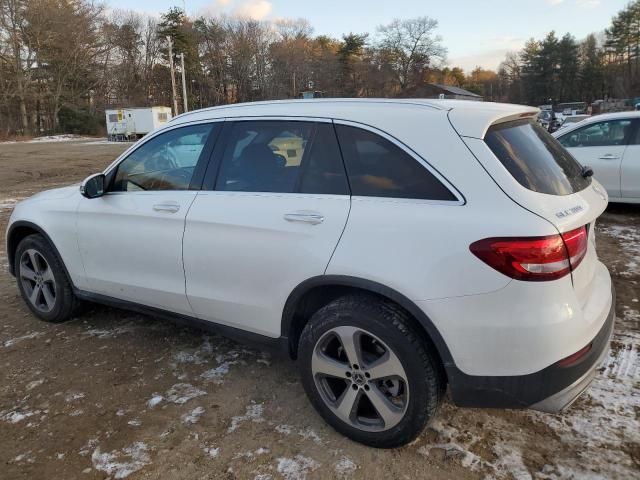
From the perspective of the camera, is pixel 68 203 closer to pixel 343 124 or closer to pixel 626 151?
pixel 343 124

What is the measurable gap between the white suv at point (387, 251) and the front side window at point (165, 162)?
0.06 ft

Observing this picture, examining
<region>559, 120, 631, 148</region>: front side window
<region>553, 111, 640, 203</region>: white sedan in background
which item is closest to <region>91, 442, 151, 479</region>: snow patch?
<region>553, 111, 640, 203</region>: white sedan in background

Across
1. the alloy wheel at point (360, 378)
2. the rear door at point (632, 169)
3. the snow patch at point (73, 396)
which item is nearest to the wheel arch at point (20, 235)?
the snow patch at point (73, 396)

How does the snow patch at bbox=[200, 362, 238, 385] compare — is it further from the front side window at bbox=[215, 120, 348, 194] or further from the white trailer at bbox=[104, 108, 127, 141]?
the white trailer at bbox=[104, 108, 127, 141]

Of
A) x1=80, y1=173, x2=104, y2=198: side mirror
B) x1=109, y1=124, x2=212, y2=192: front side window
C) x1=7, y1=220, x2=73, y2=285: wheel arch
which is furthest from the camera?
x1=7, y1=220, x2=73, y2=285: wheel arch

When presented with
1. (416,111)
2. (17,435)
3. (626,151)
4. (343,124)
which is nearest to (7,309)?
(17,435)

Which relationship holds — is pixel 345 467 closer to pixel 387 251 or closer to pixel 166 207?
pixel 387 251

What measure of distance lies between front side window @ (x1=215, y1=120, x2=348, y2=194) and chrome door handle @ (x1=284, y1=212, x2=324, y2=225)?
15 cm

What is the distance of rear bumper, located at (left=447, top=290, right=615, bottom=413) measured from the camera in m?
2.18

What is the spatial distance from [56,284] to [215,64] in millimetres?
76328

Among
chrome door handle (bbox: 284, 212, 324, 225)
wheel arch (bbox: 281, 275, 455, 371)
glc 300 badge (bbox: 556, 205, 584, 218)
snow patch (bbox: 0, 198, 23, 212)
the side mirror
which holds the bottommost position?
snow patch (bbox: 0, 198, 23, 212)

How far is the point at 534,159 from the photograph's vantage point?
97.3 inches

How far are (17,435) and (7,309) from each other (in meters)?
2.30

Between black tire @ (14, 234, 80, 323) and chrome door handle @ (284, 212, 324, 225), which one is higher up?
chrome door handle @ (284, 212, 324, 225)
